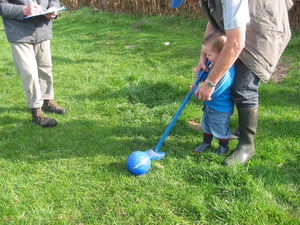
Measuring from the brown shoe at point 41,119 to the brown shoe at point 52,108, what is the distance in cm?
29

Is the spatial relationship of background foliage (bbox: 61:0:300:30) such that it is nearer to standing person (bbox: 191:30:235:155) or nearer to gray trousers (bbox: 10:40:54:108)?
gray trousers (bbox: 10:40:54:108)

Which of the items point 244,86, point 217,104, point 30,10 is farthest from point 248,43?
point 30,10

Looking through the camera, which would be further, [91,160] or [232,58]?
[91,160]

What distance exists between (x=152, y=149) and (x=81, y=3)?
1483cm

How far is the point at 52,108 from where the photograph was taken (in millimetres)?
4316

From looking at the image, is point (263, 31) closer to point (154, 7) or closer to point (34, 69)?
point (34, 69)

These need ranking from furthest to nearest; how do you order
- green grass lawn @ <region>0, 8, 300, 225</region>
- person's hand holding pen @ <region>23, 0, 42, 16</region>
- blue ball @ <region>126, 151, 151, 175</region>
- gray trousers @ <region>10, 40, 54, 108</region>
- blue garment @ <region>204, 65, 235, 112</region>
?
gray trousers @ <region>10, 40, 54, 108</region> → person's hand holding pen @ <region>23, 0, 42, 16</region> → blue ball @ <region>126, 151, 151, 175</region> → blue garment @ <region>204, 65, 235, 112</region> → green grass lawn @ <region>0, 8, 300, 225</region>

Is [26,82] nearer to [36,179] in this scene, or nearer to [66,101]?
[66,101]

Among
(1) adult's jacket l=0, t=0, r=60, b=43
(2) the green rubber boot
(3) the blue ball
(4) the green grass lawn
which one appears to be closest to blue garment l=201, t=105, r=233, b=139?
(2) the green rubber boot

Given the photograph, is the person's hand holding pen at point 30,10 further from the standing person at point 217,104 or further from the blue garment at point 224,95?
the blue garment at point 224,95

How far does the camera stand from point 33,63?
3.81 meters

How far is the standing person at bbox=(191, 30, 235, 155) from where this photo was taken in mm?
2568

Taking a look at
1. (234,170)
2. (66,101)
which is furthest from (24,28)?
(234,170)

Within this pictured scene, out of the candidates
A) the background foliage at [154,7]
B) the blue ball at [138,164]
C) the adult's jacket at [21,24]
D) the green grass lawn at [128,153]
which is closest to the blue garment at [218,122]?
the green grass lawn at [128,153]
